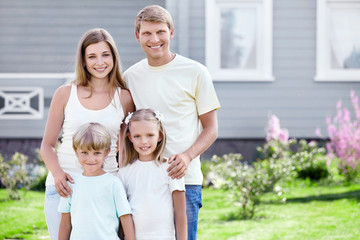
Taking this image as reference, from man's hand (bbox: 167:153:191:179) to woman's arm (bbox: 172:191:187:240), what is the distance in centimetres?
10

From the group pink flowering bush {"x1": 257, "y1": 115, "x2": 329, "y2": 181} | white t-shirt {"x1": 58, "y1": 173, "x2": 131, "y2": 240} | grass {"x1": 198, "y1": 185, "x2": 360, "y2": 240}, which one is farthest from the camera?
pink flowering bush {"x1": 257, "y1": 115, "x2": 329, "y2": 181}

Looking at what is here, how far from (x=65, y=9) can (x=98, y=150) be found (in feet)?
24.9

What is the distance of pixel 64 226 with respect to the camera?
297 centimetres

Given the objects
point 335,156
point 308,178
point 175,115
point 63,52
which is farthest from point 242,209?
point 63,52

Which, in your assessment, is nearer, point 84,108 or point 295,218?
point 84,108

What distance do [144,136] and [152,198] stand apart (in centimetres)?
32

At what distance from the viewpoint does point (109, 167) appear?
122 inches

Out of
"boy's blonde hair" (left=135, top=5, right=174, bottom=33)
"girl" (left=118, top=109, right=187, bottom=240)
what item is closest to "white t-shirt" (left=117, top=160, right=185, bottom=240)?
"girl" (left=118, top=109, right=187, bottom=240)

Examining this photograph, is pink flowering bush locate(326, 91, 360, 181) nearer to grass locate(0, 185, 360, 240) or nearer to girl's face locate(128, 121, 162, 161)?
grass locate(0, 185, 360, 240)

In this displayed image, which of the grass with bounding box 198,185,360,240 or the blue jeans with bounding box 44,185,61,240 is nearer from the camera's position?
the blue jeans with bounding box 44,185,61,240

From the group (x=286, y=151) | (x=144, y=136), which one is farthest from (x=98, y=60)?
(x=286, y=151)

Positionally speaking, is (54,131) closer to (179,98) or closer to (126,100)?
(126,100)

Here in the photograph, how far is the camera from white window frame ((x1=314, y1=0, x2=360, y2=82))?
9109mm

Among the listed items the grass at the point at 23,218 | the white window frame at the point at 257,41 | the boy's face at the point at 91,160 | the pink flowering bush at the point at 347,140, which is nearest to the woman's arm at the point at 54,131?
the boy's face at the point at 91,160
